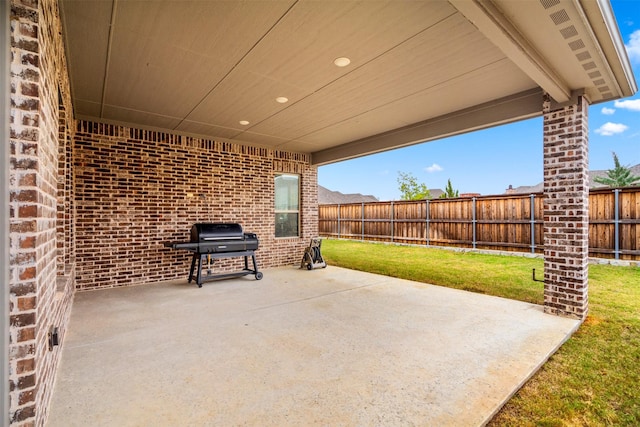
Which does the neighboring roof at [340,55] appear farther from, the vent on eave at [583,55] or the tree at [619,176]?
the tree at [619,176]

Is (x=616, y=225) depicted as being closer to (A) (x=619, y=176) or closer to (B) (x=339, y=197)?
(A) (x=619, y=176)

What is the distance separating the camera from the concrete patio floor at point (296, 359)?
6.31ft

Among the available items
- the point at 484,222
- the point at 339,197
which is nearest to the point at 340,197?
the point at 339,197

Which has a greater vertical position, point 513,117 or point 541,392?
point 513,117

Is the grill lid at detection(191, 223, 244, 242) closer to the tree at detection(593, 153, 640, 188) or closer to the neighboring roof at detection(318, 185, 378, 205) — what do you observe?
the tree at detection(593, 153, 640, 188)

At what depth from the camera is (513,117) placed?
417cm

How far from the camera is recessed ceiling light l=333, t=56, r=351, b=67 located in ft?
10.4

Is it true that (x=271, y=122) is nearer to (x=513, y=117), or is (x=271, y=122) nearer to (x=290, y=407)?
(x=513, y=117)

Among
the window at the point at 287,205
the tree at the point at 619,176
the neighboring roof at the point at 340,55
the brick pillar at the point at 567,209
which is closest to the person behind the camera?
the neighboring roof at the point at 340,55

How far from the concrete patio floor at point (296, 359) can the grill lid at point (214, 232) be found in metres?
1.16

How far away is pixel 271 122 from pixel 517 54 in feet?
12.0

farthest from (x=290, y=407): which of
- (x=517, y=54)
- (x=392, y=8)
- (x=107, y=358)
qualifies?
(x=517, y=54)

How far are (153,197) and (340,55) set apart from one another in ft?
13.9

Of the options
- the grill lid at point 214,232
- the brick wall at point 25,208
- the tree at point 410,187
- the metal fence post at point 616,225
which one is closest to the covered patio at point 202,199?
the brick wall at point 25,208
